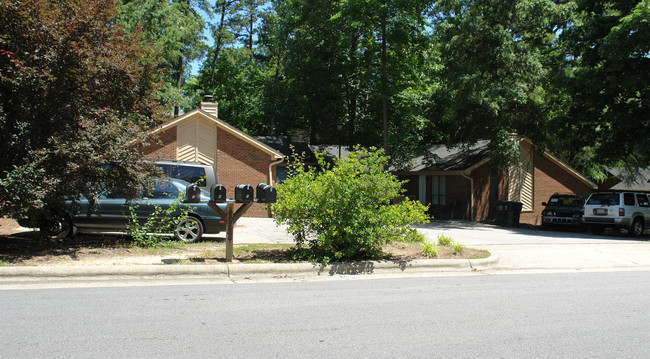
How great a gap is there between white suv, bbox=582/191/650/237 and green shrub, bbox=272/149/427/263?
13.1 metres

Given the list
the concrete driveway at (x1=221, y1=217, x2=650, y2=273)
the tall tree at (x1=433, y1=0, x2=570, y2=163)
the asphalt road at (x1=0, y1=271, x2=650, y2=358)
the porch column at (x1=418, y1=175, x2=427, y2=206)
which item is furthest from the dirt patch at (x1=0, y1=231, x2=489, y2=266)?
the porch column at (x1=418, y1=175, x2=427, y2=206)

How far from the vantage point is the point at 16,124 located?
340 inches

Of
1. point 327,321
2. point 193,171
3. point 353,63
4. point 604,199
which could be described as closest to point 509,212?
point 604,199

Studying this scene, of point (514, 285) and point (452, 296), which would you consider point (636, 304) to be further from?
point (452, 296)

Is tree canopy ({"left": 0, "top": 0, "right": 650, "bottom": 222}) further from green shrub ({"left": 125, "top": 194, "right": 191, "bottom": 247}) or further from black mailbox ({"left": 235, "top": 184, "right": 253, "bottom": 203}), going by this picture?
black mailbox ({"left": 235, "top": 184, "right": 253, "bottom": 203})

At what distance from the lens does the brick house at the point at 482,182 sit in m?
25.7

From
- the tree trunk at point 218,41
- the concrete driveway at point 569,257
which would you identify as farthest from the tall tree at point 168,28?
the concrete driveway at point 569,257

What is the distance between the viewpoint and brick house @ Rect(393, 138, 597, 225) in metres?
25.7

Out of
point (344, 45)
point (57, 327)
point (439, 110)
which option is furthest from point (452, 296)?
point (344, 45)

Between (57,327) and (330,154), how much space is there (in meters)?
25.3

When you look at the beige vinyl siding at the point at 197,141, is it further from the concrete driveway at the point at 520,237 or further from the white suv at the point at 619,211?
the white suv at the point at 619,211

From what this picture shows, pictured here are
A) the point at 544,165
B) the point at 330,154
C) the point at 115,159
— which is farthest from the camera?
the point at 330,154

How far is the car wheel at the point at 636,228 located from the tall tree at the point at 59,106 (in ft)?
58.9

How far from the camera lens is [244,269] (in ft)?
27.5
